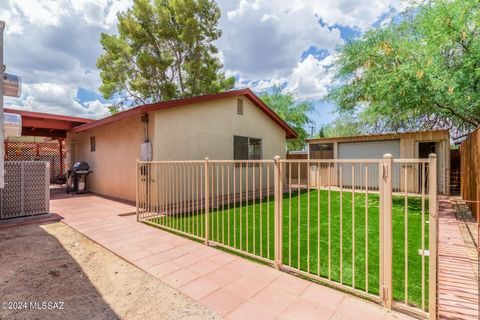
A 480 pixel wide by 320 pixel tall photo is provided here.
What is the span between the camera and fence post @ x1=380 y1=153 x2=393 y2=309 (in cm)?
210

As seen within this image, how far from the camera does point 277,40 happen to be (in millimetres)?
13945

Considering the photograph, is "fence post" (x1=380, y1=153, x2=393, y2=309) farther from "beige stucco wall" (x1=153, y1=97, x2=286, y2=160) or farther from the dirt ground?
"beige stucco wall" (x1=153, y1=97, x2=286, y2=160)

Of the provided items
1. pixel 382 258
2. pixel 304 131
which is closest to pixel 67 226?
pixel 382 258

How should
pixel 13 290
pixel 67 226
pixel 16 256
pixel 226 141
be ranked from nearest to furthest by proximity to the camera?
pixel 13 290, pixel 16 256, pixel 67 226, pixel 226 141

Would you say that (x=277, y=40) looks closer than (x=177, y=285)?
No

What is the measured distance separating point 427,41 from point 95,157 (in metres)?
11.9

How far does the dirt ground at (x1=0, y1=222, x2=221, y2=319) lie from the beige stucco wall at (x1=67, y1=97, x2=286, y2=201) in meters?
3.42

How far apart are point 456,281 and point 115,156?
918 centimetres

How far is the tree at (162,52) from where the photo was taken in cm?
1484

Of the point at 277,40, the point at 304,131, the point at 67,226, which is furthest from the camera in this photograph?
the point at 304,131

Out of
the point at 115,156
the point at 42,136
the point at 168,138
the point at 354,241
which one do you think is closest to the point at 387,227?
the point at 354,241

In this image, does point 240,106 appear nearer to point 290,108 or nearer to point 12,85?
point 12,85

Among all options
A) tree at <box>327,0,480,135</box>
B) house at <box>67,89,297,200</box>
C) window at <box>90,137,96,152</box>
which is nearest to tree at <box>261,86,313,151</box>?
house at <box>67,89,297,200</box>

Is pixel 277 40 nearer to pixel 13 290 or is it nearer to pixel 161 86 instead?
pixel 161 86
